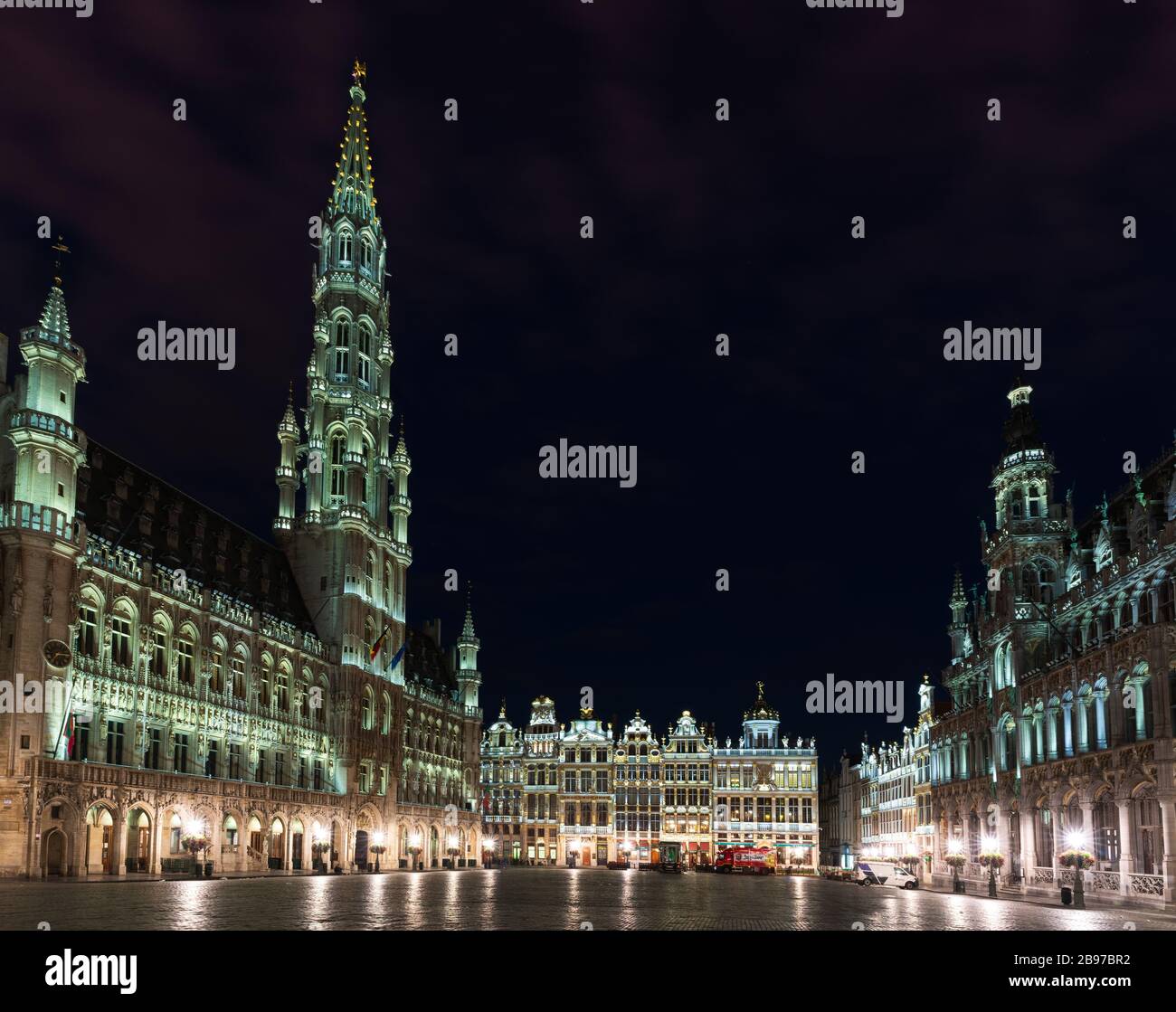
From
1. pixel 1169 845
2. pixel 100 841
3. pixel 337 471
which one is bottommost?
pixel 100 841

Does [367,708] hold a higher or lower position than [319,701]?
lower

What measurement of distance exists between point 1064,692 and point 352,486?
58.1m

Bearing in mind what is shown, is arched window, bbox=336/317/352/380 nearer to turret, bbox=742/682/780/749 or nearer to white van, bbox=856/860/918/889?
white van, bbox=856/860/918/889

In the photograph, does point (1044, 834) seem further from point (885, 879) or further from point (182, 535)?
point (182, 535)

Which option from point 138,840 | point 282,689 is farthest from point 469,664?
point 138,840

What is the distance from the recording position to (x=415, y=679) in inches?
4587

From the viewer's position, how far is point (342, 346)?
103 metres

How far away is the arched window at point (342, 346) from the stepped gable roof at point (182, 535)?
16.7 meters

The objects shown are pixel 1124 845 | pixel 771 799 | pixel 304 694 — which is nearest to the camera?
pixel 1124 845

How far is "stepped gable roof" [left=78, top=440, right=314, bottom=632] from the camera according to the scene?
230 ft

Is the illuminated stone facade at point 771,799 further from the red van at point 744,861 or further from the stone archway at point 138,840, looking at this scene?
the stone archway at point 138,840

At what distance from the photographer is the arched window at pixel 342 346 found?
102 m

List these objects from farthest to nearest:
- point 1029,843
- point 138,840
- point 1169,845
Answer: point 1029,843 < point 138,840 < point 1169,845
